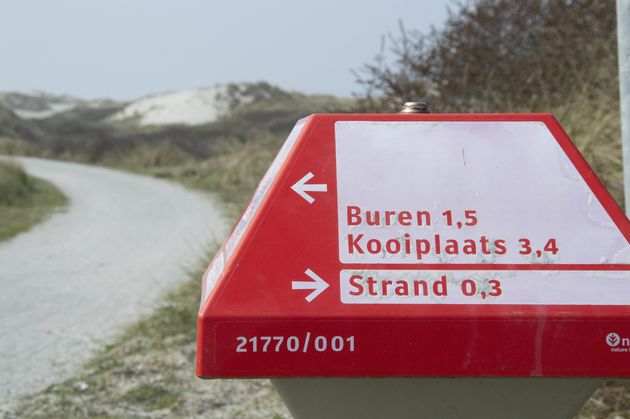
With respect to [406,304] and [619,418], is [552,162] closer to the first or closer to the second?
[406,304]

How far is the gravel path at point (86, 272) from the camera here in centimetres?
508

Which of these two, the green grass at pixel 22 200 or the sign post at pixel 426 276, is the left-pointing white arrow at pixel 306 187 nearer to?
the sign post at pixel 426 276

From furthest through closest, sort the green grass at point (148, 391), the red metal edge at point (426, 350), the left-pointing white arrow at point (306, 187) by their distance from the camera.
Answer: the green grass at point (148, 391), the left-pointing white arrow at point (306, 187), the red metal edge at point (426, 350)

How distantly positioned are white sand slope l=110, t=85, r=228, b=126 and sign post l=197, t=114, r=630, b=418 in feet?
177

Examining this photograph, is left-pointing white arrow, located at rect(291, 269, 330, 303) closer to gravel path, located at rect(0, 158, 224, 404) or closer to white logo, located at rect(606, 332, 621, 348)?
white logo, located at rect(606, 332, 621, 348)

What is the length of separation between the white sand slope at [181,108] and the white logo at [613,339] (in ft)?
178

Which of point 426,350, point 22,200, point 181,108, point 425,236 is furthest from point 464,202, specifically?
point 181,108

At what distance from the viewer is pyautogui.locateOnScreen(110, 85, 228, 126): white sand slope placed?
57125mm

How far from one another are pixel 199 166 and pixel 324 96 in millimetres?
28766

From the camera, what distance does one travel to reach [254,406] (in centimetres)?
387

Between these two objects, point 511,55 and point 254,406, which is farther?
point 511,55

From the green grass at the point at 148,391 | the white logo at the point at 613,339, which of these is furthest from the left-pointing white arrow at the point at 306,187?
the green grass at the point at 148,391

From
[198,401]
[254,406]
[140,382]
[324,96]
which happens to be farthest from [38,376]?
[324,96]

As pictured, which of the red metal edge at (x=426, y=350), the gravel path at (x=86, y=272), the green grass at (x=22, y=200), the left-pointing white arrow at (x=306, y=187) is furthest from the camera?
the green grass at (x=22, y=200)
